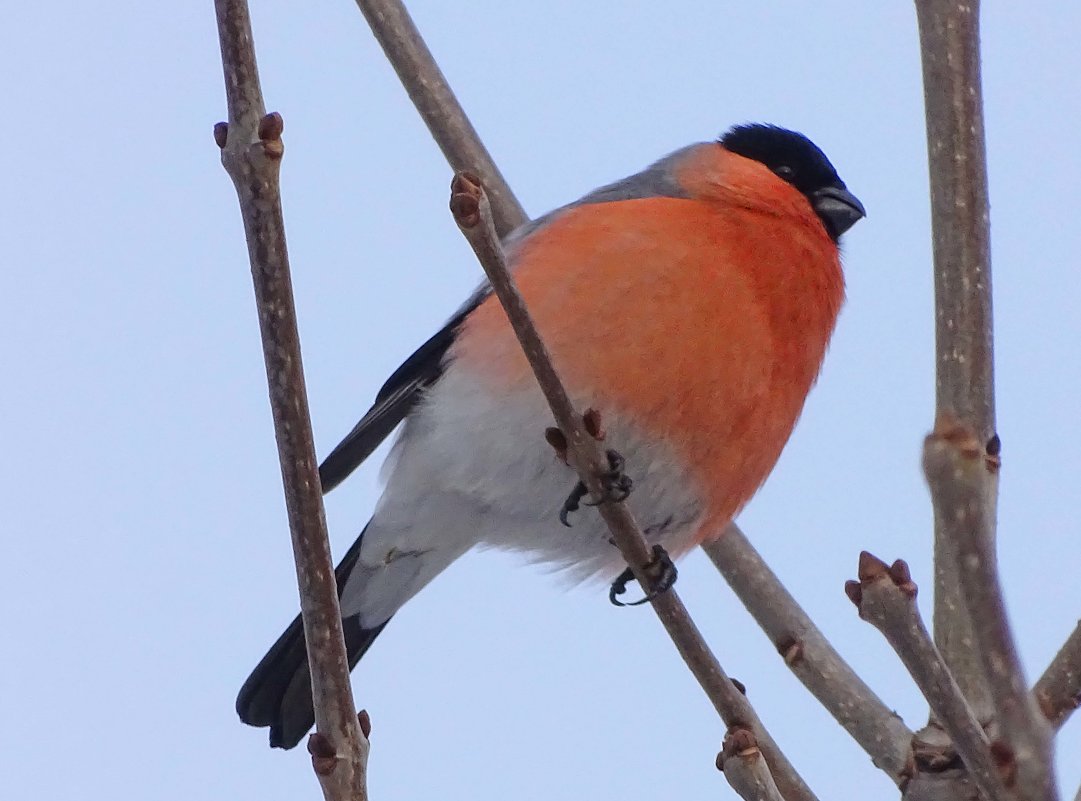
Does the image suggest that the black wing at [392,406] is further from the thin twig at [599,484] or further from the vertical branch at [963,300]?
the vertical branch at [963,300]

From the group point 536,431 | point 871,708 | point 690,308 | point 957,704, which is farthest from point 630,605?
point 957,704

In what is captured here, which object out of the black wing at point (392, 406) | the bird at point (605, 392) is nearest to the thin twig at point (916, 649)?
the bird at point (605, 392)

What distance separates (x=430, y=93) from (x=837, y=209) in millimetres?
1132

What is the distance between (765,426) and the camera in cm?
289

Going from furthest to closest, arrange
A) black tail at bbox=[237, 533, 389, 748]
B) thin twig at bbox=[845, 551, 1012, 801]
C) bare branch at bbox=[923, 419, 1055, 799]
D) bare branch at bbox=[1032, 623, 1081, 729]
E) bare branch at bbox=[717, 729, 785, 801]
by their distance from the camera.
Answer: black tail at bbox=[237, 533, 389, 748], bare branch at bbox=[717, 729, 785, 801], bare branch at bbox=[1032, 623, 1081, 729], thin twig at bbox=[845, 551, 1012, 801], bare branch at bbox=[923, 419, 1055, 799]

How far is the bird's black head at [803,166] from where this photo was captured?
353 cm

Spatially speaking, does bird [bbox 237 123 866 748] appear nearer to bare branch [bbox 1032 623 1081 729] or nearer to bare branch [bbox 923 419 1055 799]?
bare branch [bbox 1032 623 1081 729]

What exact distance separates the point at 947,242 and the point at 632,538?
0.60 m

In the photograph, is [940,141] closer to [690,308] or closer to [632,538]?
[632,538]

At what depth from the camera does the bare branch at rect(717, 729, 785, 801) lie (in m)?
1.69

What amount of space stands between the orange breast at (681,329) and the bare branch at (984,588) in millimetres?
1506

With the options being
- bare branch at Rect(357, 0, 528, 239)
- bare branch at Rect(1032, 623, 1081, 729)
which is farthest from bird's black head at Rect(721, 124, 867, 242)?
bare branch at Rect(1032, 623, 1081, 729)

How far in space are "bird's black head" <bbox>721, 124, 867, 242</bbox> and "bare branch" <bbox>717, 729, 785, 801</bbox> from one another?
6.57 ft

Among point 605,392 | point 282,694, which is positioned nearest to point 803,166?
point 605,392
